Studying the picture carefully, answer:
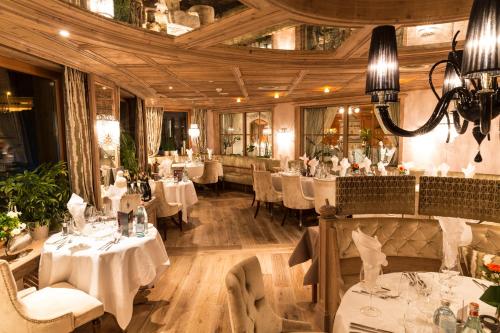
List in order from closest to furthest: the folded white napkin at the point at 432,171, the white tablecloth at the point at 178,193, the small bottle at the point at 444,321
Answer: the small bottle at the point at 444,321 < the folded white napkin at the point at 432,171 < the white tablecloth at the point at 178,193

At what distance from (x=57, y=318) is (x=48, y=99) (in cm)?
283

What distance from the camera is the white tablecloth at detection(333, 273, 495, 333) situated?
160cm

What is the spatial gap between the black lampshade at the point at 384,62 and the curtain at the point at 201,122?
366 inches

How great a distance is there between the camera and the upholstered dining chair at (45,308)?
2.01 metres

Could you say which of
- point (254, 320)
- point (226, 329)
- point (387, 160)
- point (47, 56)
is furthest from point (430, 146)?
point (47, 56)

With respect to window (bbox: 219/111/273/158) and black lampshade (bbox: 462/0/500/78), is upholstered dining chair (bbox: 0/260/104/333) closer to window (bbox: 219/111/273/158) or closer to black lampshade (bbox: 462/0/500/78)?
black lampshade (bbox: 462/0/500/78)

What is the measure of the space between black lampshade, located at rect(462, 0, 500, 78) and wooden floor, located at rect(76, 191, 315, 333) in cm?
264

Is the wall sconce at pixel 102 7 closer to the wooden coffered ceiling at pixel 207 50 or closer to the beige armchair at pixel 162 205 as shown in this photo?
the wooden coffered ceiling at pixel 207 50

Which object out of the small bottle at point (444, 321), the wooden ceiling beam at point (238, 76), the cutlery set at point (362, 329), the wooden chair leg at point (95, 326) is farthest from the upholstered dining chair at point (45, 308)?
the wooden ceiling beam at point (238, 76)

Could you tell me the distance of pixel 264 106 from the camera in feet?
31.2

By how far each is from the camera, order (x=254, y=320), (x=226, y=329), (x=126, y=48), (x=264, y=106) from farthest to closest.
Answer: (x=264, y=106)
(x=126, y=48)
(x=226, y=329)
(x=254, y=320)

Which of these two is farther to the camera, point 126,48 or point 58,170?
point 58,170

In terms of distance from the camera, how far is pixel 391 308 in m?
1.75

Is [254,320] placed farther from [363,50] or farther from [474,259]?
[363,50]
